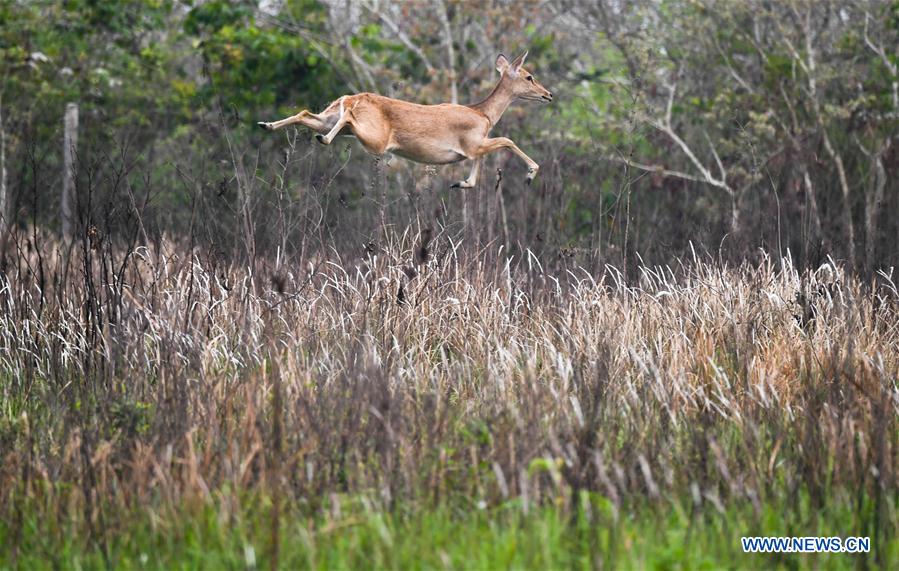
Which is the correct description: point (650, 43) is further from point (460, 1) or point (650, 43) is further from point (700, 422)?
point (700, 422)

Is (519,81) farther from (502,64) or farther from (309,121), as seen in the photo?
(309,121)

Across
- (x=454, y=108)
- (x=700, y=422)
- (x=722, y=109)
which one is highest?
(x=722, y=109)

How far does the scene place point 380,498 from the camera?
449 cm

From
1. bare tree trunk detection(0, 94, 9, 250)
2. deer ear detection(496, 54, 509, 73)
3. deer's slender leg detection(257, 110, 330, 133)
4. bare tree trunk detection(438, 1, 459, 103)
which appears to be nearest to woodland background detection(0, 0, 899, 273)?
bare tree trunk detection(438, 1, 459, 103)

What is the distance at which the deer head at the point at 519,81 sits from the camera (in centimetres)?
939

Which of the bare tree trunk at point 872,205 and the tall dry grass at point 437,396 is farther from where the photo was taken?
the bare tree trunk at point 872,205

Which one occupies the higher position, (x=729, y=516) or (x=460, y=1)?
(x=460, y=1)

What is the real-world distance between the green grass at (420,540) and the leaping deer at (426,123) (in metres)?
3.68

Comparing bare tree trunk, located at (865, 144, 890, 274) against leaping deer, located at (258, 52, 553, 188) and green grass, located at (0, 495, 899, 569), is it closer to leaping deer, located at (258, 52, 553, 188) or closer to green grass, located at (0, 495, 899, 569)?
leaping deer, located at (258, 52, 553, 188)

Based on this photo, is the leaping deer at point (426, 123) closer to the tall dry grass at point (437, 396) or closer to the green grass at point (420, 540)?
the tall dry grass at point (437, 396)

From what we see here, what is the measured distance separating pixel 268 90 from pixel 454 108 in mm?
8673

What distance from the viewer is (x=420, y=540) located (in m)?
4.06

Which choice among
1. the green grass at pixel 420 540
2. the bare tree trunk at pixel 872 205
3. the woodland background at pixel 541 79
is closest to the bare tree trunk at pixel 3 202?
the woodland background at pixel 541 79

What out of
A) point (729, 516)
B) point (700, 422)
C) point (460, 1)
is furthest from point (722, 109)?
point (729, 516)
